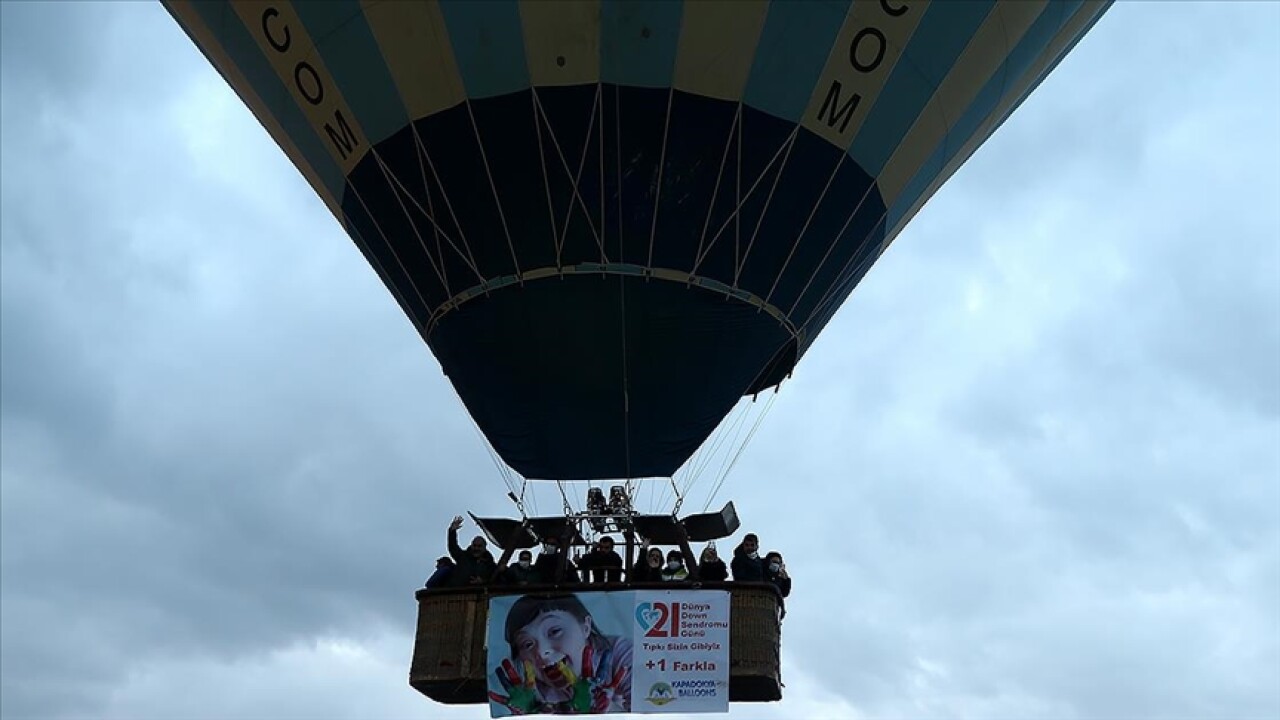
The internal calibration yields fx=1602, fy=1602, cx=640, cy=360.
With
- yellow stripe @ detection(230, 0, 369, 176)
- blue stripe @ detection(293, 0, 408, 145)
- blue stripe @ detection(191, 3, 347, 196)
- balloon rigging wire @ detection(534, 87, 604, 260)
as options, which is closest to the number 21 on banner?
balloon rigging wire @ detection(534, 87, 604, 260)

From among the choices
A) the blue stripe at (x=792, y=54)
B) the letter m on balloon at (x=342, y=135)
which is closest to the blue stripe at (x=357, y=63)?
the letter m on balloon at (x=342, y=135)

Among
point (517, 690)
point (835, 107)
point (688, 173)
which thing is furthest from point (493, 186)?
point (517, 690)

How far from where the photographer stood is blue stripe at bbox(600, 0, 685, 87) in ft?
36.1

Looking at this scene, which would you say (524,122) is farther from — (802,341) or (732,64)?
(802,341)

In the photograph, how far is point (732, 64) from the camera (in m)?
11.3

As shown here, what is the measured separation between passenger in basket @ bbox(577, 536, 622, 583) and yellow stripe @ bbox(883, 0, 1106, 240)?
3.71 meters

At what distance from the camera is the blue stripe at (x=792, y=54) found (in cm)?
1121

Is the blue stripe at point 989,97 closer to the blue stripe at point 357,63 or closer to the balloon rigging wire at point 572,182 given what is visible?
the balloon rigging wire at point 572,182

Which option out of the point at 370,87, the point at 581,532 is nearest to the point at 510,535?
the point at 581,532

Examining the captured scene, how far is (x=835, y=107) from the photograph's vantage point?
1168 centimetres

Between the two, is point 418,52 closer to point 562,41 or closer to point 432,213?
point 562,41

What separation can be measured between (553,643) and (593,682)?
372mm

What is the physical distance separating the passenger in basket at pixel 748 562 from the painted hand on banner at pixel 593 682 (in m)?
1.03

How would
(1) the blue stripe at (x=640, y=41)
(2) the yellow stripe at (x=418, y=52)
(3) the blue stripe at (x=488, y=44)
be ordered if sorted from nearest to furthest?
(1) the blue stripe at (x=640, y=41), (3) the blue stripe at (x=488, y=44), (2) the yellow stripe at (x=418, y=52)
